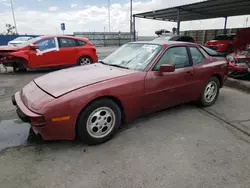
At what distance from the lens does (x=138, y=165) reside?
2.42 meters

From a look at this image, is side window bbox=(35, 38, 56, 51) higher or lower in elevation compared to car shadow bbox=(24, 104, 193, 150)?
higher

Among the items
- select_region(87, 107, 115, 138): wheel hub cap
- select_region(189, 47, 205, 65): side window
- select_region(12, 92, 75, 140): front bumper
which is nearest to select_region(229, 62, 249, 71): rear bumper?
select_region(189, 47, 205, 65): side window

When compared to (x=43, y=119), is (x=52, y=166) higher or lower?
lower

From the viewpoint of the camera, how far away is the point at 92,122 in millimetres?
2777

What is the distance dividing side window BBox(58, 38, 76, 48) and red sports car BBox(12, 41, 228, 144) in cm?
508

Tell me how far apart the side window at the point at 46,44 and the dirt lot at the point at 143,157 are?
4.89 metres

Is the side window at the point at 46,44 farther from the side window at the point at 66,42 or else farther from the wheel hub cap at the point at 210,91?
the wheel hub cap at the point at 210,91

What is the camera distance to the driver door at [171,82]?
10.8 feet

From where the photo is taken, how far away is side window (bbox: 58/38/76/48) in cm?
834

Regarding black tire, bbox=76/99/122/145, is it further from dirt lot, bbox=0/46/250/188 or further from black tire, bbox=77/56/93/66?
black tire, bbox=77/56/93/66

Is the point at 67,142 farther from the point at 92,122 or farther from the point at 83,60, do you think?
the point at 83,60

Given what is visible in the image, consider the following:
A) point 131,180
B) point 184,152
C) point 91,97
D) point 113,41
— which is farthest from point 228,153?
point 113,41

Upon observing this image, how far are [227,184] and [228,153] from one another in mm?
653

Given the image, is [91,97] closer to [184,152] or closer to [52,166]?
[52,166]
